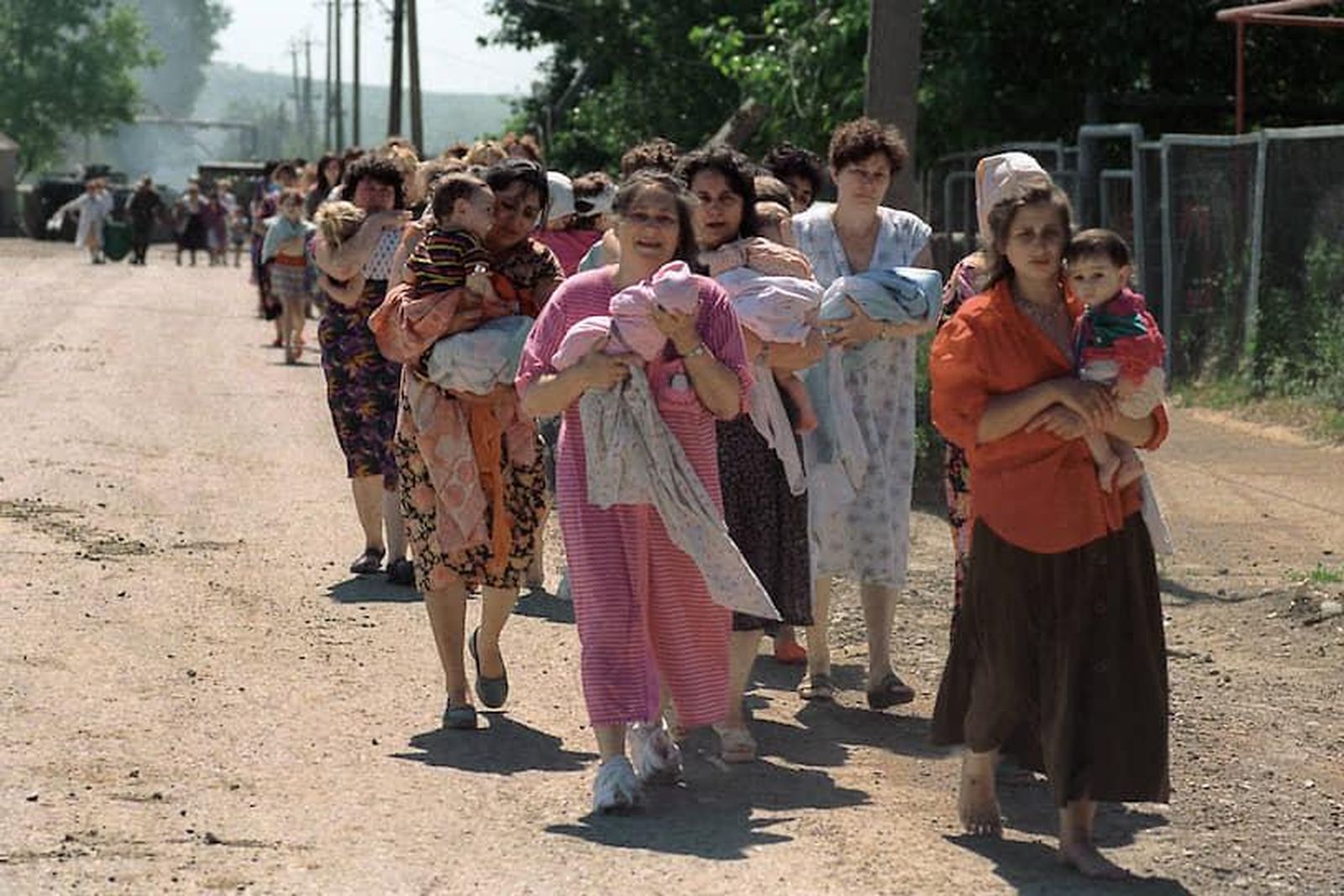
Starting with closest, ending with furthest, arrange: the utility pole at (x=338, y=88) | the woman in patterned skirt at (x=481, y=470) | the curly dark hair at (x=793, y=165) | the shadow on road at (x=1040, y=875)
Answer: the shadow on road at (x=1040, y=875) < the woman in patterned skirt at (x=481, y=470) < the curly dark hair at (x=793, y=165) < the utility pole at (x=338, y=88)

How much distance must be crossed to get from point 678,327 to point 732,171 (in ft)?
3.90

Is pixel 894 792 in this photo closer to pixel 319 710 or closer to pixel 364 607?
pixel 319 710

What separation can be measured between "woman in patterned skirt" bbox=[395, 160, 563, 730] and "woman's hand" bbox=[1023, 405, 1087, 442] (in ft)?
7.05

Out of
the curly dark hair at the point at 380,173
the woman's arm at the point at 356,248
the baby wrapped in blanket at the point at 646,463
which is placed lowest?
the baby wrapped in blanket at the point at 646,463

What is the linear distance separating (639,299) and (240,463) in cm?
877

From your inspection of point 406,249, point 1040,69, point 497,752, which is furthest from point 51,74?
point 497,752

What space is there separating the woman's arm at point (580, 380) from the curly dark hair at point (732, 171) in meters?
1.11

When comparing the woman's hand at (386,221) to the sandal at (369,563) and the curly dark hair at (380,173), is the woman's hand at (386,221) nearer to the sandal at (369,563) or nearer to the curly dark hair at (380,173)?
the curly dark hair at (380,173)

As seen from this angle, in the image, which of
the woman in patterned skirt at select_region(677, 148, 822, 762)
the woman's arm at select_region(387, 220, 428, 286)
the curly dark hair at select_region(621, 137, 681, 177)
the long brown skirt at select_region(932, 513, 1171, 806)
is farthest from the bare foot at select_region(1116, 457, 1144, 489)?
the curly dark hair at select_region(621, 137, 681, 177)

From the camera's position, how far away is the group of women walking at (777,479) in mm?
6535

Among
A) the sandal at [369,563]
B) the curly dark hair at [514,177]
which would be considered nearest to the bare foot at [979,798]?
the curly dark hair at [514,177]

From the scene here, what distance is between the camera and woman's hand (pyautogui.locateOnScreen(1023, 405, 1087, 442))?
6.45 meters

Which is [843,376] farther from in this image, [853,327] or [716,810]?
[716,810]

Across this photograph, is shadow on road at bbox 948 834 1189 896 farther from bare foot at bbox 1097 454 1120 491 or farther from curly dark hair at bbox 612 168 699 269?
curly dark hair at bbox 612 168 699 269
